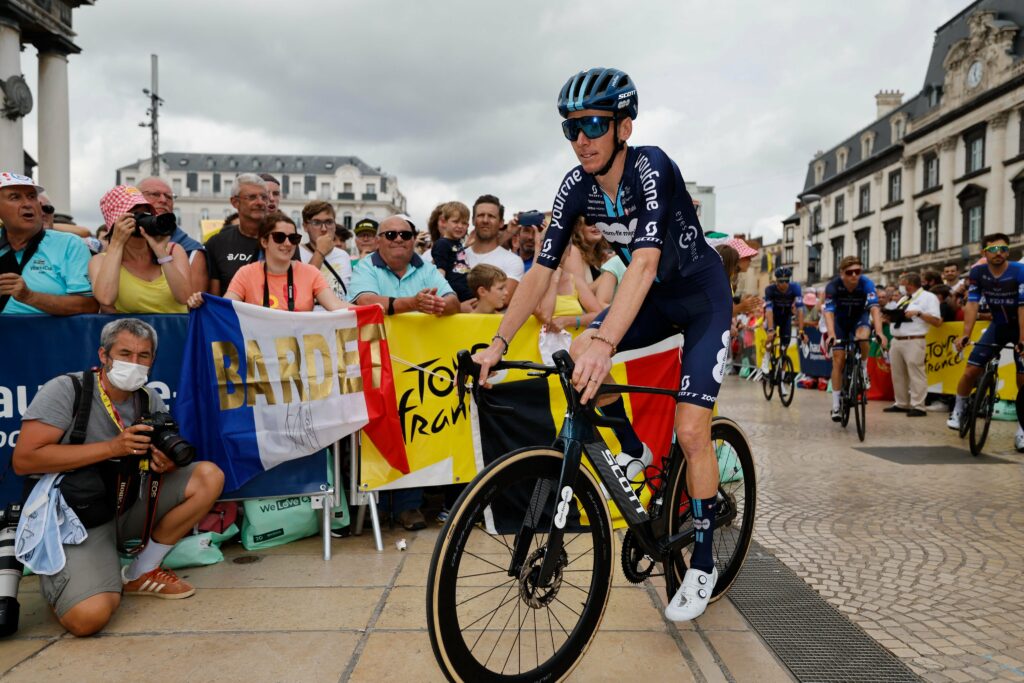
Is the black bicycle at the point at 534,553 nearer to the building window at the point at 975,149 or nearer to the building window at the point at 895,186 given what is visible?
the building window at the point at 975,149

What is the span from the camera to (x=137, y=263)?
4.62 m

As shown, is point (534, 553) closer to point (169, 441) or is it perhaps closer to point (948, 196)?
point (169, 441)

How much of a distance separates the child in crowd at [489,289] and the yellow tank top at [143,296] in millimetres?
1993

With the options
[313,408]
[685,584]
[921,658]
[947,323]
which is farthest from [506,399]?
[947,323]

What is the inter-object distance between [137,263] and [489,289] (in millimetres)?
2333

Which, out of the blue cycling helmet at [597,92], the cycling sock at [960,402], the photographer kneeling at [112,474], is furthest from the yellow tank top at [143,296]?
the cycling sock at [960,402]

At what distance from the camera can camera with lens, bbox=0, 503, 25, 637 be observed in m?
3.12

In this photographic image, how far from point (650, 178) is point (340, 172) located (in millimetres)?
124562

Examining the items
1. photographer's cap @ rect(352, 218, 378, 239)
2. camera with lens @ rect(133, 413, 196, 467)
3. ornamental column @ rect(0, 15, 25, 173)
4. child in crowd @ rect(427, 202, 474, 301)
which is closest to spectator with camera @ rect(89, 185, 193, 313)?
camera with lens @ rect(133, 413, 196, 467)

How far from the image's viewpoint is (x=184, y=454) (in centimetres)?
344

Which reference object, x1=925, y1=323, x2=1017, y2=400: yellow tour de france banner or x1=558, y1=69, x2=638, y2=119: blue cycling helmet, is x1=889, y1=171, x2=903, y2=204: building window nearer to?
x1=925, y1=323, x2=1017, y2=400: yellow tour de france banner

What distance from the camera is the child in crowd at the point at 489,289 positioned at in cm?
523

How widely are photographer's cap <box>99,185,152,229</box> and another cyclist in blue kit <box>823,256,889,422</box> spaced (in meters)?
7.68

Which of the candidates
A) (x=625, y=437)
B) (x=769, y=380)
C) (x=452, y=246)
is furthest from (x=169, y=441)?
(x=769, y=380)
